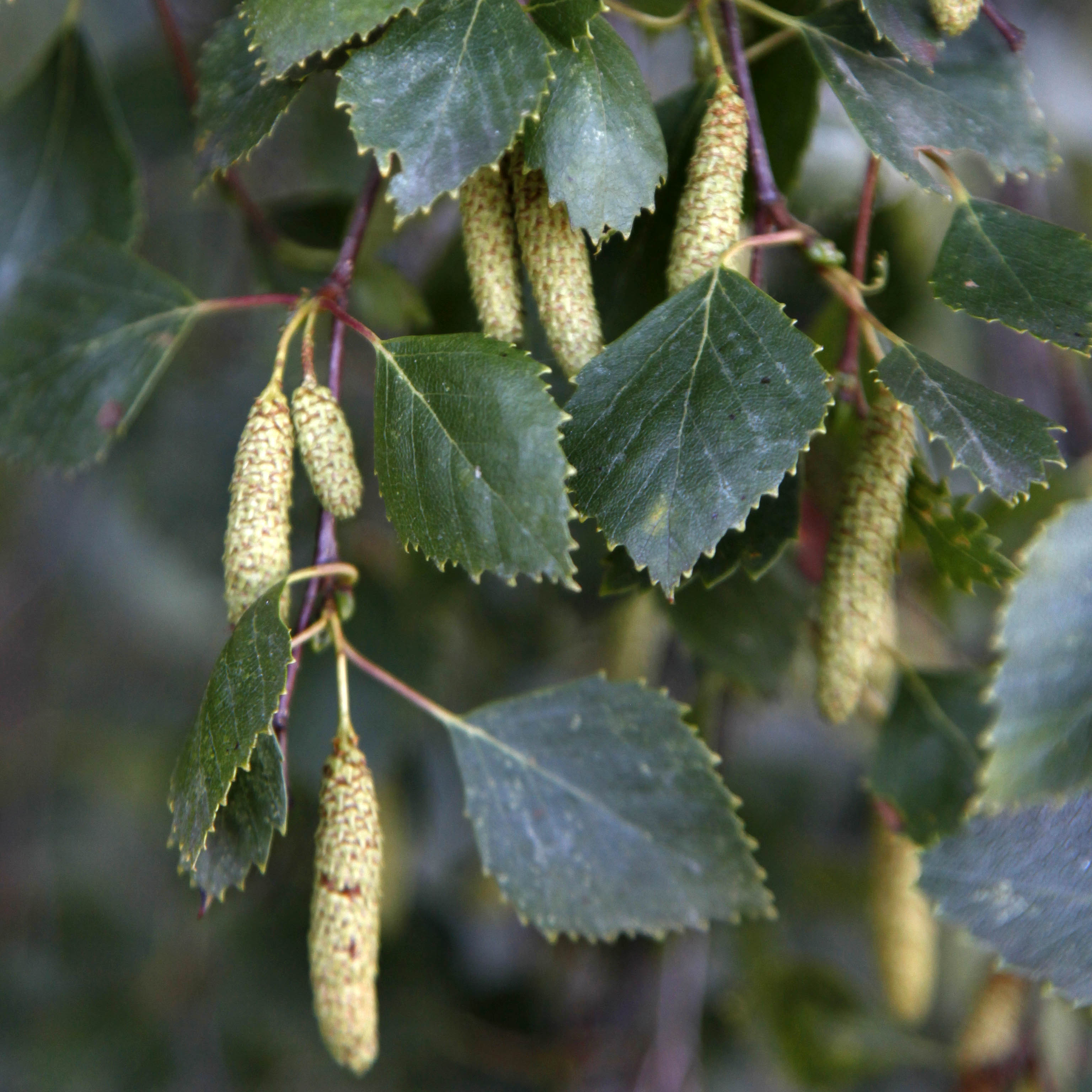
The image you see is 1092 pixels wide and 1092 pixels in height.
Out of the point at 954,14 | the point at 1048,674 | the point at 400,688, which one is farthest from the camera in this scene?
the point at 400,688

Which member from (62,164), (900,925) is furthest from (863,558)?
(62,164)

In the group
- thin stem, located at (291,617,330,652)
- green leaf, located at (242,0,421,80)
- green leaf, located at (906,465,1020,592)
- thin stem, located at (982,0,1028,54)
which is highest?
green leaf, located at (242,0,421,80)

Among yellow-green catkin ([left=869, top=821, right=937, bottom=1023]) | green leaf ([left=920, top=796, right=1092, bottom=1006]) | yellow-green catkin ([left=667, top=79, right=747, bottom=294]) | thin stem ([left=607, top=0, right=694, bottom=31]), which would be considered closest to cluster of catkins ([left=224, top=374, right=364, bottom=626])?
yellow-green catkin ([left=667, top=79, right=747, bottom=294])

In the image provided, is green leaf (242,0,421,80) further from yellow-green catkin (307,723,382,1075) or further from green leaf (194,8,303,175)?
yellow-green catkin (307,723,382,1075)

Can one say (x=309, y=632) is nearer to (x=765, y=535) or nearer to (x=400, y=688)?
(x=400, y=688)

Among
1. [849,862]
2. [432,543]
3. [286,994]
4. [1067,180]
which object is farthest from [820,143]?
[286,994]

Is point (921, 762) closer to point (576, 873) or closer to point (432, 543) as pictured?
point (576, 873)
